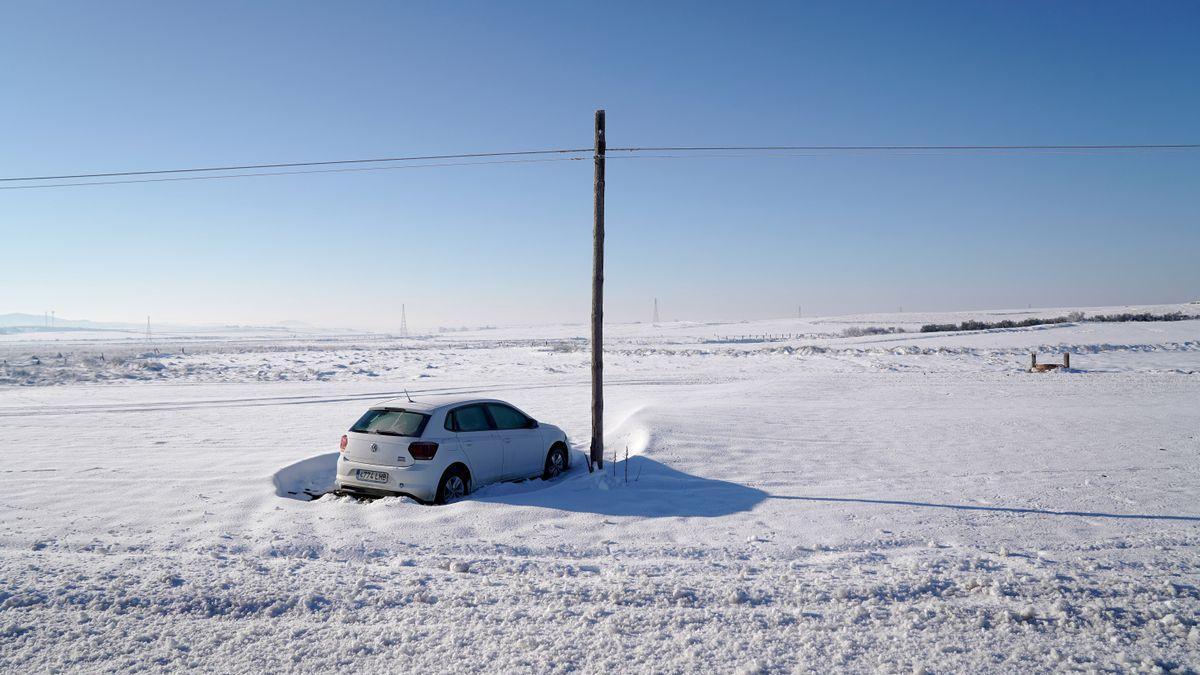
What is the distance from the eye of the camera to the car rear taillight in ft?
30.7

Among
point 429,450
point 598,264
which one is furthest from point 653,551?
point 598,264

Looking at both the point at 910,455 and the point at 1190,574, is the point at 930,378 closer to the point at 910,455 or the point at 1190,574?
the point at 910,455

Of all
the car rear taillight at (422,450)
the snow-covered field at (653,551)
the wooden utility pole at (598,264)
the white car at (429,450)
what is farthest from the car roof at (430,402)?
the wooden utility pole at (598,264)

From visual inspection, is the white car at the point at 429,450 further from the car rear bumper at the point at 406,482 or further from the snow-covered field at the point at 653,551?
the snow-covered field at the point at 653,551

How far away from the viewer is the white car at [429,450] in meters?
9.37

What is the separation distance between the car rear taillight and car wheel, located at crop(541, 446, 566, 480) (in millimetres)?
2512

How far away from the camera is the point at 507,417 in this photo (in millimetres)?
11008

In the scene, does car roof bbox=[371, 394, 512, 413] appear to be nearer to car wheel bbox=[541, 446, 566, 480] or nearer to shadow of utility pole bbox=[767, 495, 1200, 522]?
car wheel bbox=[541, 446, 566, 480]

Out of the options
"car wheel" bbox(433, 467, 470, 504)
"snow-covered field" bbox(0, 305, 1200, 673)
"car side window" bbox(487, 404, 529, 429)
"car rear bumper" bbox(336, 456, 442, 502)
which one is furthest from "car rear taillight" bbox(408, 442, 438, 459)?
"car side window" bbox(487, 404, 529, 429)

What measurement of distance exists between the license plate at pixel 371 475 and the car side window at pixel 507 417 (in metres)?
1.89

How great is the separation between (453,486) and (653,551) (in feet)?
11.4

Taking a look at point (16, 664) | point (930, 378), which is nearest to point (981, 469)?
point (16, 664)

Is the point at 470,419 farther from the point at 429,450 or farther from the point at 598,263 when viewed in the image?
the point at 598,263

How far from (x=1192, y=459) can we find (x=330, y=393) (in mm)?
25066
